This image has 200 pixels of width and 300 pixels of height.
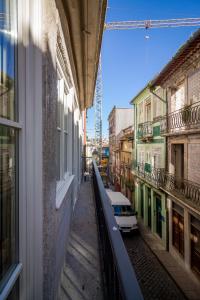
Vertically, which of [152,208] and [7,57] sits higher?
[7,57]

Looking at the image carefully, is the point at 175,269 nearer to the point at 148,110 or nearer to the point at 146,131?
the point at 146,131

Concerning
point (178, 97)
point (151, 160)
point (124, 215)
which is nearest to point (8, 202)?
point (178, 97)

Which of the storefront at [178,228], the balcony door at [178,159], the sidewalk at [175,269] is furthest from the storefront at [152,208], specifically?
the balcony door at [178,159]

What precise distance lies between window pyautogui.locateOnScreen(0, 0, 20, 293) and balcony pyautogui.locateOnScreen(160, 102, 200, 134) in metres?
8.02

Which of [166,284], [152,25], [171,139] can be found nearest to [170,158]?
[171,139]

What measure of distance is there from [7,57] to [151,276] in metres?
9.45

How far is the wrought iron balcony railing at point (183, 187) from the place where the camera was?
8570 mm

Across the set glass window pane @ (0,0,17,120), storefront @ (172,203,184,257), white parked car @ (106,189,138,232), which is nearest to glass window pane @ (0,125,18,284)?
glass window pane @ (0,0,17,120)

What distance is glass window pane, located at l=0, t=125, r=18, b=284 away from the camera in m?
0.94

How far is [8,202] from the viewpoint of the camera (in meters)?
0.99

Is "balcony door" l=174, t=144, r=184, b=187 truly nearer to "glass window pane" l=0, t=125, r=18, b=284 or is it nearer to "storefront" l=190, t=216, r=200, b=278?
"storefront" l=190, t=216, r=200, b=278

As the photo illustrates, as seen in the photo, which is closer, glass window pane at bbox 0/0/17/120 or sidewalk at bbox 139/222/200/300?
glass window pane at bbox 0/0/17/120

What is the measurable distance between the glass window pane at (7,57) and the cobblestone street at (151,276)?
7.74 metres

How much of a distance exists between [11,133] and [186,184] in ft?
31.2
